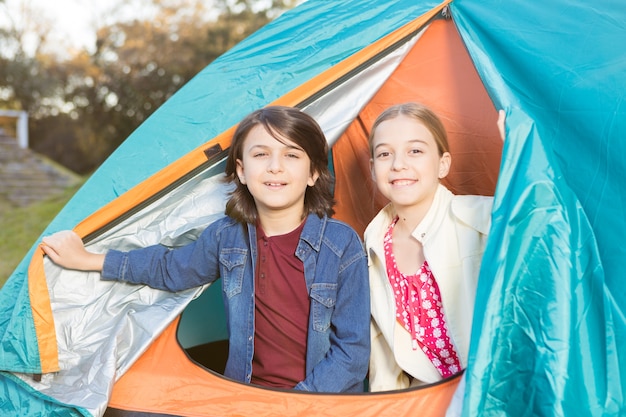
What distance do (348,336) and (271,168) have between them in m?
0.49

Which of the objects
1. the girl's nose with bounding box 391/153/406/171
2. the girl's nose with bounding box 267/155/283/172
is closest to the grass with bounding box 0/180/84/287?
the girl's nose with bounding box 267/155/283/172

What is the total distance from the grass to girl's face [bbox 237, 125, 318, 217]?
2.85 metres

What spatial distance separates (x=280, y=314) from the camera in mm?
1879

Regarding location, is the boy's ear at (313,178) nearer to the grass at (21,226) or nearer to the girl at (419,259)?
the girl at (419,259)

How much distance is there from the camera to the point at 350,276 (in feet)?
5.99

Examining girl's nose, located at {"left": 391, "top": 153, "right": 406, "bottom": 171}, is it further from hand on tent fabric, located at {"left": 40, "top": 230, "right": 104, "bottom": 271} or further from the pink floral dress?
hand on tent fabric, located at {"left": 40, "top": 230, "right": 104, "bottom": 271}

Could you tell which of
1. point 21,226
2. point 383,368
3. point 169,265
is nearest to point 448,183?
point 383,368

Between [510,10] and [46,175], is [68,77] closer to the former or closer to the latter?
[46,175]

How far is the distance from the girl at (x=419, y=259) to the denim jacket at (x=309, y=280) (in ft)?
0.24

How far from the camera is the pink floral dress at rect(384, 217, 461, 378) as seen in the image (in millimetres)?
1806

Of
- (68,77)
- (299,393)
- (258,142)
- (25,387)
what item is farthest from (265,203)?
(68,77)

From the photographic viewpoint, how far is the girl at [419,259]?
5.67 ft

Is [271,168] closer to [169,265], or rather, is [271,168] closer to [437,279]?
[169,265]

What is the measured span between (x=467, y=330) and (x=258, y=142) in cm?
73
